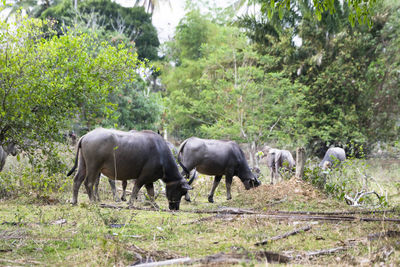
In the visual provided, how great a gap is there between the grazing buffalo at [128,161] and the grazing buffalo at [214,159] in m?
2.55

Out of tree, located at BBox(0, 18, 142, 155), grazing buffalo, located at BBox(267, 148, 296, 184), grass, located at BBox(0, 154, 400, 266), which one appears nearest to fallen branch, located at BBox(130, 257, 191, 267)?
grass, located at BBox(0, 154, 400, 266)

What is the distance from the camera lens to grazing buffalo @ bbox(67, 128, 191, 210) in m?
9.19

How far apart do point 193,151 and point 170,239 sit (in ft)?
22.8

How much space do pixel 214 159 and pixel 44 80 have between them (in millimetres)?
5878

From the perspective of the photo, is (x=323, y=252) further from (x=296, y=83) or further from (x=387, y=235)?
(x=296, y=83)

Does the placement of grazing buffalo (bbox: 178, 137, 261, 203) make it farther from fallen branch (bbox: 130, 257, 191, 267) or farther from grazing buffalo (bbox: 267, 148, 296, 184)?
fallen branch (bbox: 130, 257, 191, 267)

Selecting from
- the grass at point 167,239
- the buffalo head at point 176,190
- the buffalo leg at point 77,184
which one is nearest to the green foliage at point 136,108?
the buffalo leg at point 77,184

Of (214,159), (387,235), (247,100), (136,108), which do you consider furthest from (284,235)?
(136,108)

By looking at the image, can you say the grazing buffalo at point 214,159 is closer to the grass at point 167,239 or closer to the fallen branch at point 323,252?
the grass at point 167,239

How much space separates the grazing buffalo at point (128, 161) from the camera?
919 centimetres

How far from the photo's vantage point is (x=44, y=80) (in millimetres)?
8141

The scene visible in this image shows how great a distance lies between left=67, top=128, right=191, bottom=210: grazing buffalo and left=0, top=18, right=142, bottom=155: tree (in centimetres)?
74

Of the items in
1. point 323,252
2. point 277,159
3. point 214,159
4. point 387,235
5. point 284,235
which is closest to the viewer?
point 323,252

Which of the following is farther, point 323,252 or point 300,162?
point 300,162
